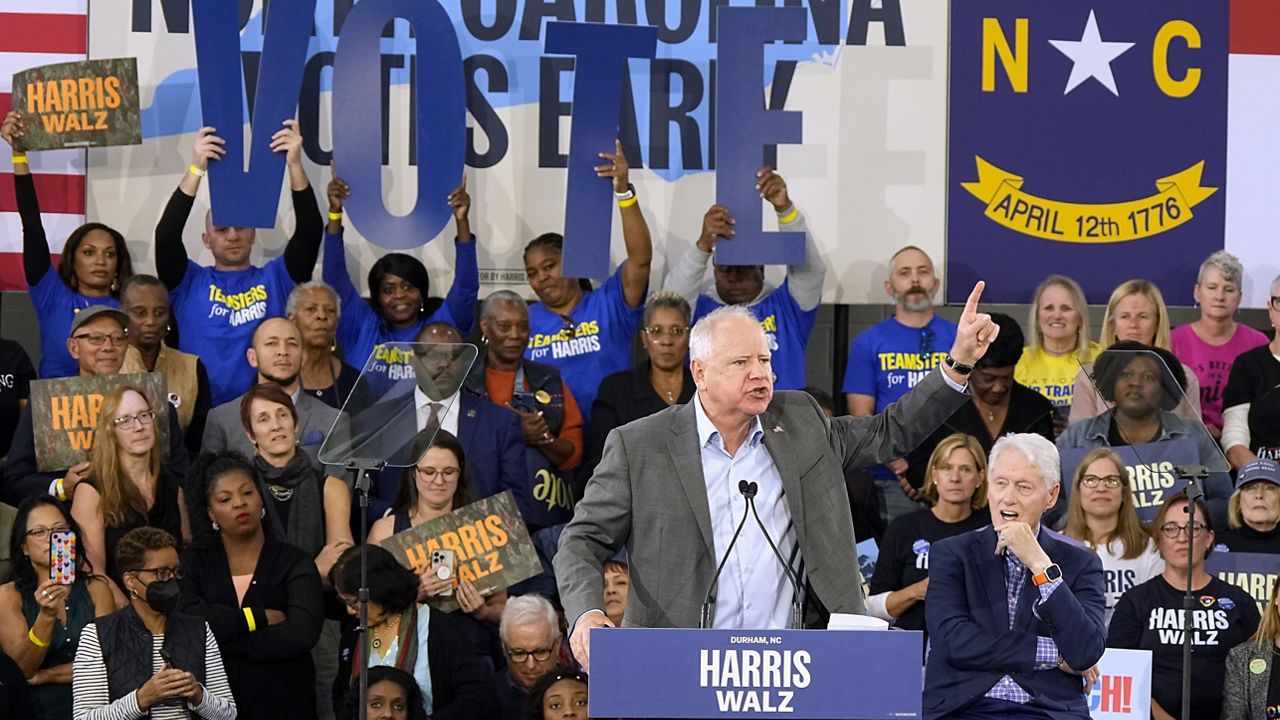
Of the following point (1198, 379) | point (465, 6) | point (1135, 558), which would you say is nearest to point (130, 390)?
point (465, 6)

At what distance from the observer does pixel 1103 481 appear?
20.9ft

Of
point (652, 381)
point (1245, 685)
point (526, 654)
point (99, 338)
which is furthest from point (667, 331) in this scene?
point (1245, 685)

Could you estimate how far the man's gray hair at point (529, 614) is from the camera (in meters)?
6.13

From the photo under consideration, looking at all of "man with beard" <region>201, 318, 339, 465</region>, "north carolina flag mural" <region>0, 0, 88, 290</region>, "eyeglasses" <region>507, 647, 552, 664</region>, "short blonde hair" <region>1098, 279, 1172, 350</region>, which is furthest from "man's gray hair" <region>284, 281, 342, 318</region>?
"short blonde hair" <region>1098, 279, 1172, 350</region>

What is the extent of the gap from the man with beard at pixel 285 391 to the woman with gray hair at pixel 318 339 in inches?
5.3

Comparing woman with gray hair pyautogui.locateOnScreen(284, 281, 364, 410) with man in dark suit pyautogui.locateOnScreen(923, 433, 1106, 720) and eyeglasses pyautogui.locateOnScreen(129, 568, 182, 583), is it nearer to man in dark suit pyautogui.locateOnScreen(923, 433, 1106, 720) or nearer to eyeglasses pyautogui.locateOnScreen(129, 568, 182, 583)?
eyeglasses pyautogui.locateOnScreen(129, 568, 182, 583)

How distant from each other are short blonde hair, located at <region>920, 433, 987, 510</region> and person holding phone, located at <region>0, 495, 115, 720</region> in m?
3.18

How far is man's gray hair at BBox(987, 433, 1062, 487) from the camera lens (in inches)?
186

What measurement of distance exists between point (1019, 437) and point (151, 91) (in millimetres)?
5241

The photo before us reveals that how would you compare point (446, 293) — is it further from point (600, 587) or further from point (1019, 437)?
point (600, 587)

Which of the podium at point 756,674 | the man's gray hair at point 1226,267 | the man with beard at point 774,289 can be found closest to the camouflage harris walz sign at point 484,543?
the man with beard at point 774,289

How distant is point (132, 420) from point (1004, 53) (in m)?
4.71

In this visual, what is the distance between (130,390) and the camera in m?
6.43

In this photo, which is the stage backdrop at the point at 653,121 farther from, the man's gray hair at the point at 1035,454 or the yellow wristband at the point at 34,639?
the man's gray hair at the point at 1035,454
